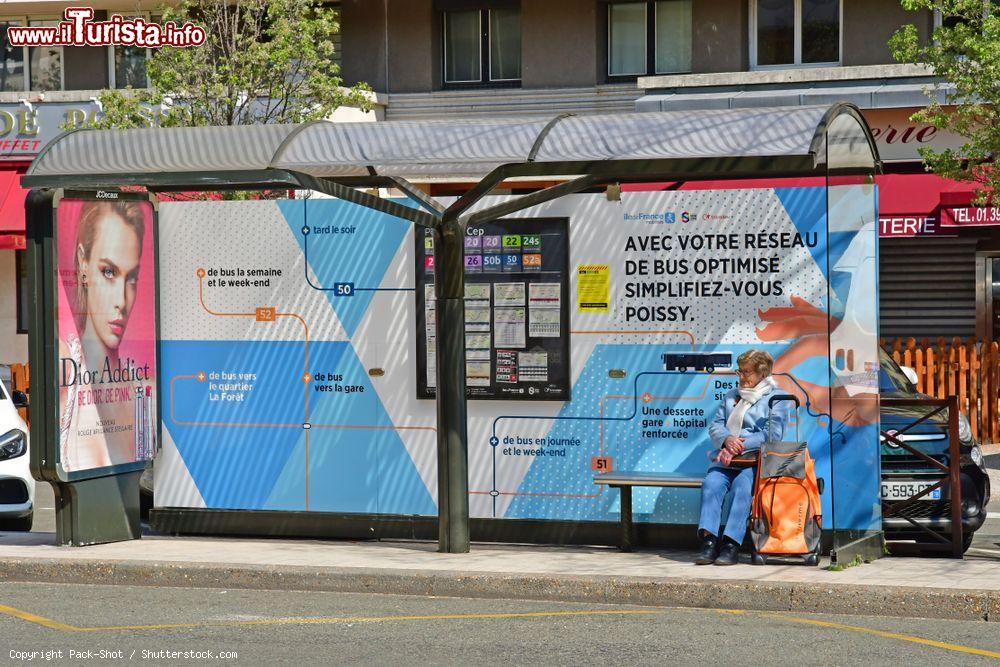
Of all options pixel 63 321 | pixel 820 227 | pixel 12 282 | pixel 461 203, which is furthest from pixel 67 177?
pixel 12 282

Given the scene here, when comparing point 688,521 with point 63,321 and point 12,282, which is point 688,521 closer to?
point 63,321

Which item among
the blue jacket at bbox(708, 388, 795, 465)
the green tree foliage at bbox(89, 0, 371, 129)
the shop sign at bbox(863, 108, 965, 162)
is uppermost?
the green tree foliage at bbox(89, 0, 371, 129)

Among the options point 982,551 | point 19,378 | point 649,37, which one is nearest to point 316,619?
point 982,551

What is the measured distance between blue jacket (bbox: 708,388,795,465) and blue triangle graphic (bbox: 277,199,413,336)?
2.61m

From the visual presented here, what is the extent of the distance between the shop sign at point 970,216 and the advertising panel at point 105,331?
12410mm

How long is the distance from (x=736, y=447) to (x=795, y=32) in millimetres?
15223

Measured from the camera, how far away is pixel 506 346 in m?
9.94

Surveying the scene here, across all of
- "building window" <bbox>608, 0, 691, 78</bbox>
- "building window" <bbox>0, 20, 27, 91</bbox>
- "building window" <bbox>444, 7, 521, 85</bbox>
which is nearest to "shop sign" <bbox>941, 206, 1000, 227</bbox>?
"building window" <bbox>608, 0, 691, 78</bbox>

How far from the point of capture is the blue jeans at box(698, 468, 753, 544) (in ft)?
29.2

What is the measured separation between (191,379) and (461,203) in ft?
8.93

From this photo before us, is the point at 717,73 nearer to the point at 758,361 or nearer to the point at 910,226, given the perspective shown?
the point at 910,226

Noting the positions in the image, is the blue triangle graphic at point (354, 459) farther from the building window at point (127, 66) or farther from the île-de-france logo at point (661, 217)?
the building window at point (127, 66)

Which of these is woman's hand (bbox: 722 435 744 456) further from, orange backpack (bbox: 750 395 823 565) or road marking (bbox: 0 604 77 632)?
road marking (bbox: 0 604 77 632)

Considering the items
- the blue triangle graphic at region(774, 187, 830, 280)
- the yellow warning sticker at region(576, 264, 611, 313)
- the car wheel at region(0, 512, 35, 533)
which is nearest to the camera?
the blue triangle graphic at region(774, 187, 830, 280)
